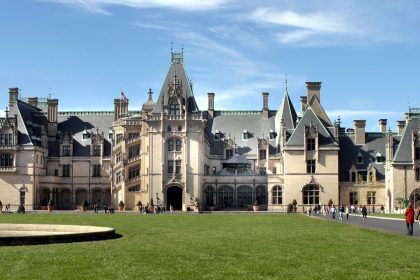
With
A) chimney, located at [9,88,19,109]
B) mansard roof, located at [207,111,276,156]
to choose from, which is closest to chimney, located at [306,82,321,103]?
mansard roof, located at [207,111,276,156]

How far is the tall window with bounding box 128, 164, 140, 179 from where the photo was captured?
9638cm

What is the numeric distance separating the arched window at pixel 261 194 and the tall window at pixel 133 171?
52.9 ft

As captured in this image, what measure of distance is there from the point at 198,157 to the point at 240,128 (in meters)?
14.6

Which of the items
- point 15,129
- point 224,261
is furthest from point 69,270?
point 15,129

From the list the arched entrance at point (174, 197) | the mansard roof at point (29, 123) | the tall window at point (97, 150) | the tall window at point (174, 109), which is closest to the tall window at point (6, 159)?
the mansard roof at point (29, 123)

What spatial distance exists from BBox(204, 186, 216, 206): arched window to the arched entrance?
4266mm

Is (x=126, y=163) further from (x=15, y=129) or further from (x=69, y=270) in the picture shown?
(x=69, y=270)

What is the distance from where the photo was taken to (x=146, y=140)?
9538 cm

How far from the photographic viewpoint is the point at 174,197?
94125 millimetres

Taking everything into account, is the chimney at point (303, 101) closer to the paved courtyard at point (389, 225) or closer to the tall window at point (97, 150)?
the tall window at point (97, 150)

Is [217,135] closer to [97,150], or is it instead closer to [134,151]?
[134,151]

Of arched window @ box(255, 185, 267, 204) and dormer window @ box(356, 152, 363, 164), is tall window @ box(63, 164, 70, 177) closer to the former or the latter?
arched window @ box(255, 185, 267, 204)

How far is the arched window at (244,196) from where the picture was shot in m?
96.9

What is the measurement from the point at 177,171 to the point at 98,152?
15.9m
